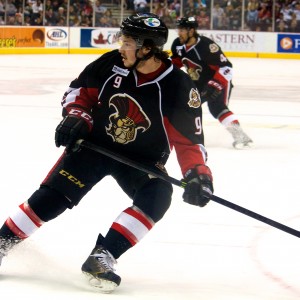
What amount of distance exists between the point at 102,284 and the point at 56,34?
14.5m

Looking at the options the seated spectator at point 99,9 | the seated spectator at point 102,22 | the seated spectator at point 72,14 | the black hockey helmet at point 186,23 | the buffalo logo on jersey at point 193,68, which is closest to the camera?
the black hockey helmet at point 186,23

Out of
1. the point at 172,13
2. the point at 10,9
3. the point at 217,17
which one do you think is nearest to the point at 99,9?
the point at 172,13

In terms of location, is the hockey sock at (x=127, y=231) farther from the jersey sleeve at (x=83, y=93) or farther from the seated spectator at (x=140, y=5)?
the seated spectator at (x=140, y=5)

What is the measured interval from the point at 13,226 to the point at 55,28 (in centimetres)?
1439

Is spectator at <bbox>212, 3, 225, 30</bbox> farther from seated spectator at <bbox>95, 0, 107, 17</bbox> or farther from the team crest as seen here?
the team crest

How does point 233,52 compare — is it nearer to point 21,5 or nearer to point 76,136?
point 21,5

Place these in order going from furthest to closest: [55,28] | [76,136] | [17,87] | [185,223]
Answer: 1. [55,28]
2. [17,87]
3. [185,223]
4. [76,136]

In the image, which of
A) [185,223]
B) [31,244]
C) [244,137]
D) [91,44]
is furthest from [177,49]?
[91,44]

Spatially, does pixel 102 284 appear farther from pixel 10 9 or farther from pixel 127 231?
pixel 10 9

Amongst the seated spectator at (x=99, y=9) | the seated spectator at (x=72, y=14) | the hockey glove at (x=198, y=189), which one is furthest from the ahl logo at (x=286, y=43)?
the hockey glove at (x=198, y=189)

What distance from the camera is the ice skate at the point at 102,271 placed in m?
2.93

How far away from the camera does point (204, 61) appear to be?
6.81m

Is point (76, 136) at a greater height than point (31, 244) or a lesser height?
greater

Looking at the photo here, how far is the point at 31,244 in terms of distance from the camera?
Result: 3.60 m
